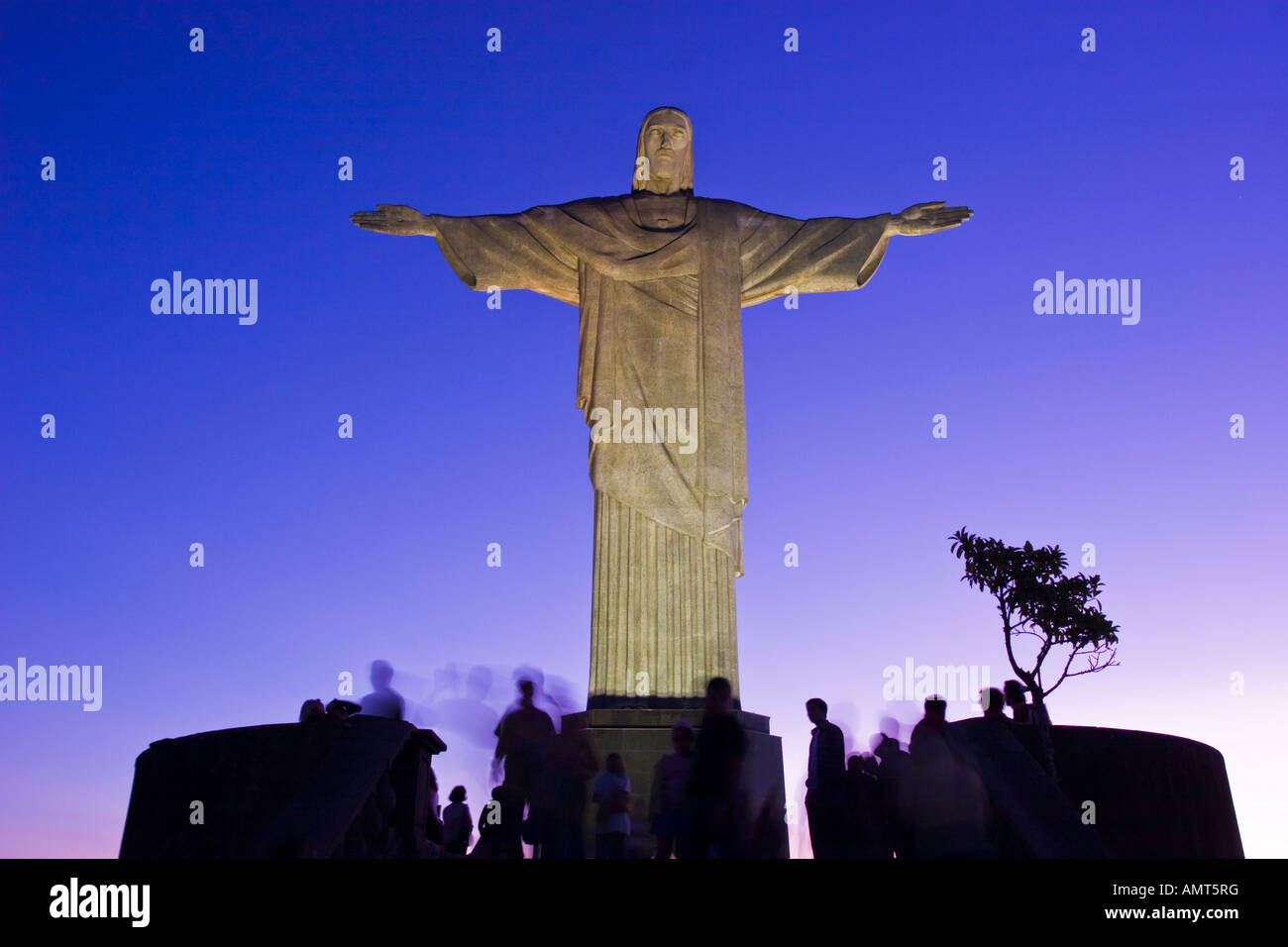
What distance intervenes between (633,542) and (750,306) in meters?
3.17

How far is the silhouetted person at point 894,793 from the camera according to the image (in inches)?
372

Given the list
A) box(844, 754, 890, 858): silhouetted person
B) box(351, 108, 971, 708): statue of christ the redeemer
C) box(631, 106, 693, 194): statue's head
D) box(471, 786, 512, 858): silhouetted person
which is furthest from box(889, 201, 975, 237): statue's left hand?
box(471, 786, 512, 858): silhouetted person

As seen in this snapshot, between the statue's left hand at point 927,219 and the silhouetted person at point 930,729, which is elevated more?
the statue's left hand at point 927,219

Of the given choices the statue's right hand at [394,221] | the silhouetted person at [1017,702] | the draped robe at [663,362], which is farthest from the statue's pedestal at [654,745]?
the statue's right hand at [394,221]

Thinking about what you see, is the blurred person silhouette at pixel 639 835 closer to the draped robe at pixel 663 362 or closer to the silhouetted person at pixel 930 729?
the draped robe at pixel 663 362

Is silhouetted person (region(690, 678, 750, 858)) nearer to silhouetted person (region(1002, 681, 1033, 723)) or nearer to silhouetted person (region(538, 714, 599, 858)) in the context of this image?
silhouetted person (region(538, 714, 599, 858))

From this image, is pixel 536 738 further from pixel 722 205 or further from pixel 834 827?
pixel 722 205

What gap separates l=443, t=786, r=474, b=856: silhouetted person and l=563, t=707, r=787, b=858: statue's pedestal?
247 centimetres

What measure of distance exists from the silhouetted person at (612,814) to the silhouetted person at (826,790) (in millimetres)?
1602

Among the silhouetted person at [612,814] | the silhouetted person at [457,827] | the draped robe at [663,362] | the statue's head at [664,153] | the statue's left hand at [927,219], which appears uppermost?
the statue's head at [664,153]

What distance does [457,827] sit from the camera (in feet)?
42.9

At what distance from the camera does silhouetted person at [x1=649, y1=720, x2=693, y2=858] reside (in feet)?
30.1

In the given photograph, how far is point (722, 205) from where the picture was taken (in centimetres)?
1299
